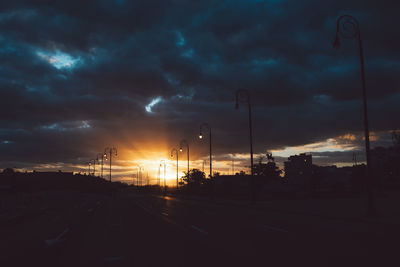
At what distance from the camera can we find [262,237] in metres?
11.0

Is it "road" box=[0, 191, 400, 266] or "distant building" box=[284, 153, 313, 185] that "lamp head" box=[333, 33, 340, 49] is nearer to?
"road" box=[0, 191, 400, 266]

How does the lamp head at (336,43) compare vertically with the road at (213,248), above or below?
above

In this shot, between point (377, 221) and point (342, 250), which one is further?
point (377, 221)

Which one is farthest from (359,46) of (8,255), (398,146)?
(398,146)

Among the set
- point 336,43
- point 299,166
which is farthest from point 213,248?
point 299,166

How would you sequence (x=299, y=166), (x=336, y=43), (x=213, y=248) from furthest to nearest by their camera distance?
1. (x=299, y=166)
2. (x=336, y=43)
3. (x=213, y=248)

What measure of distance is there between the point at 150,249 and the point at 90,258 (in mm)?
1703

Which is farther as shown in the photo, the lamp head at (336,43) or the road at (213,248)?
the lamp head at (336,43)

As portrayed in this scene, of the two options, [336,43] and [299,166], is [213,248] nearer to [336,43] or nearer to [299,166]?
[336,43]

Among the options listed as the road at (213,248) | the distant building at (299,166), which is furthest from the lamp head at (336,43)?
the distant building at (299,166)

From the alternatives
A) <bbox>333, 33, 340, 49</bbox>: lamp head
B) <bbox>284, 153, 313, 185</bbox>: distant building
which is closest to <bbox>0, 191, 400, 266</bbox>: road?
<bbox>333, 33, 340, 49</bbox>: lamp head

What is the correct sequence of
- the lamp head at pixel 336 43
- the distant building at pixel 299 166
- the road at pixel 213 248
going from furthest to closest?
the distant building at pixel 299 166
the lamp head at pixel 336 43
the road at pixel 213 248

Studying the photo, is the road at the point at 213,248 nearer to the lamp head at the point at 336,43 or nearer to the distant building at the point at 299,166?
the lamp head at the point at 336,43

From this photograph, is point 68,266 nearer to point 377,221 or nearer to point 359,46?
point 377,221
